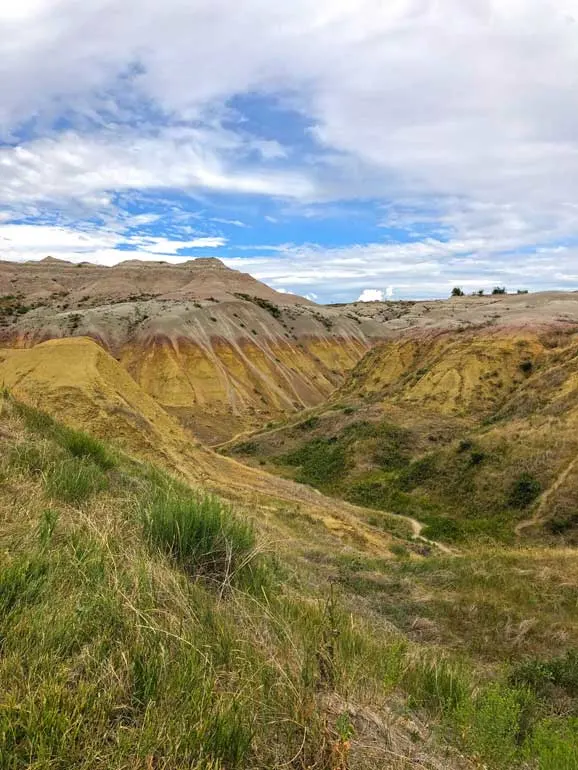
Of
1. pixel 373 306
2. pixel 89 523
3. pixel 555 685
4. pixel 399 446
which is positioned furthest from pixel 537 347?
pixel 373 306

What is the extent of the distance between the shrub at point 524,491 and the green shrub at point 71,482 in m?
24.5

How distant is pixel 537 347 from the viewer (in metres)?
46.9

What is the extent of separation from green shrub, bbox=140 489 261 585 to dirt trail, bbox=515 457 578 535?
23.0 m

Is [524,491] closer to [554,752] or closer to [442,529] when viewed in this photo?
[442,529]

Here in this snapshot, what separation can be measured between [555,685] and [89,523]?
6756mm

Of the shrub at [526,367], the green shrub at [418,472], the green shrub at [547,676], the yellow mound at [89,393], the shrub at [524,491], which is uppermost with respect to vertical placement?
the shrub at [526,367]

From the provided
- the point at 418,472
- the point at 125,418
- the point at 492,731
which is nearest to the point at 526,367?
the point at 418,472

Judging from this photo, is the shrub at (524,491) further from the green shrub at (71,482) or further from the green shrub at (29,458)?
the green shrub at (29,458)

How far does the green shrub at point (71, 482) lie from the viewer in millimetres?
6625

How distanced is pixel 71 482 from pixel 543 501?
82.4 ft

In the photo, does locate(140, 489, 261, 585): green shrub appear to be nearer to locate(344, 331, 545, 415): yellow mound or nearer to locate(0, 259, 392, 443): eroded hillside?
locate(344, 331, 545, 415): yellow mound

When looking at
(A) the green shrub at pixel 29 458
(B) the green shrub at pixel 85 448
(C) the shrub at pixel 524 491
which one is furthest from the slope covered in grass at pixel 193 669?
(C) the shrub at pixel 524 491

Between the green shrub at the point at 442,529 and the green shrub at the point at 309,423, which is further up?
the green shrub at the point at 309,423

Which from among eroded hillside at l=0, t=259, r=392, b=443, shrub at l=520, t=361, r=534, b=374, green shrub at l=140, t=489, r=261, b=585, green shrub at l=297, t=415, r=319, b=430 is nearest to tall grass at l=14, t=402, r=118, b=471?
green shrub at l=140, t=489, r=261, b=585
